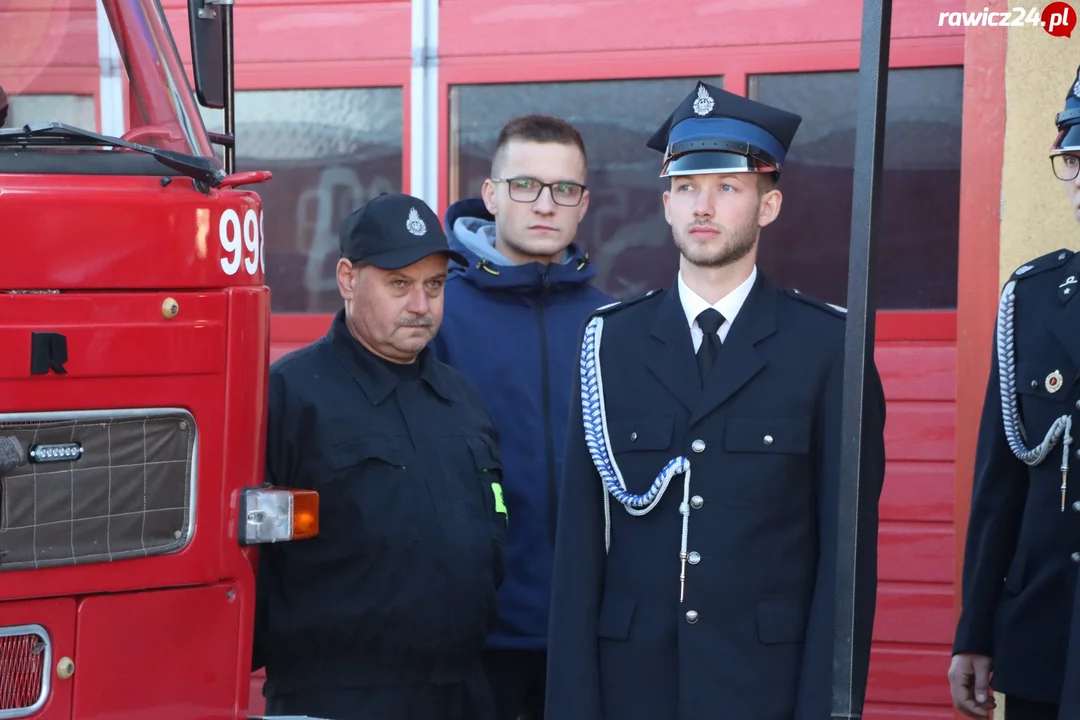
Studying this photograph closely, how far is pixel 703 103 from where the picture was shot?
3.33m

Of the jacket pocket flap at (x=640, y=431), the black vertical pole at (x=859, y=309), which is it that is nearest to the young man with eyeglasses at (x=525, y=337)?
the jacket pocket flap at (x=640, y=431)

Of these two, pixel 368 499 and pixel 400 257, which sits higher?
pixel 400 257

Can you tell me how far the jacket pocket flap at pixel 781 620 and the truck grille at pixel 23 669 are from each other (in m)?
1.38

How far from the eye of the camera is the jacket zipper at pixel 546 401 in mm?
4191

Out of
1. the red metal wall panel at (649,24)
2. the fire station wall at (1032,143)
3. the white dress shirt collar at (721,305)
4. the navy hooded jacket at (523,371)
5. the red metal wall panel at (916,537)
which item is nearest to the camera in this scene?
the white dress shirt collar at (721,305)

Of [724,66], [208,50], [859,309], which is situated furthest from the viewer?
[724,66]

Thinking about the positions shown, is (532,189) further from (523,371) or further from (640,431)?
(640,431)

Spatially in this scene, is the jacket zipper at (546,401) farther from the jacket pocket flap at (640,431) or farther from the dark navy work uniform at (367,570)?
the jacket pocket flap at (640,431)

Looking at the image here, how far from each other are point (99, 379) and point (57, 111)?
730 mm

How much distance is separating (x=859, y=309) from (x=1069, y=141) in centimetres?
122

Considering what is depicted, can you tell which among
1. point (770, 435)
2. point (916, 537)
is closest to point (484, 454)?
point (770, 435)

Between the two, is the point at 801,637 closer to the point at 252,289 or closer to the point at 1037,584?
the point at 1037,584

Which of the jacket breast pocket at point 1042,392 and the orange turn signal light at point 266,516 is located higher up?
the jacket breast pocket at point 1042,392

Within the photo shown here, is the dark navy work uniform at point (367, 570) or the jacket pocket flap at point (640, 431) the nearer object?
the jacket pocket flap at point (640, 431)
